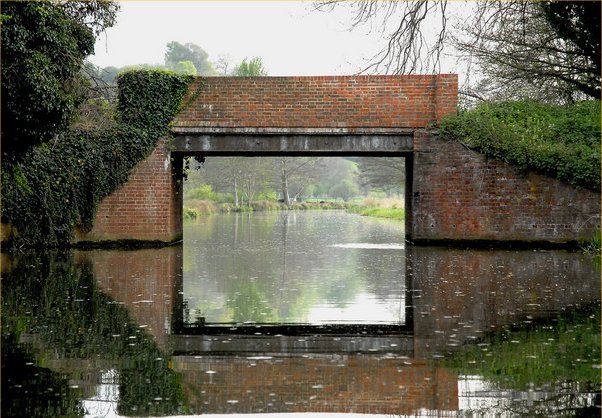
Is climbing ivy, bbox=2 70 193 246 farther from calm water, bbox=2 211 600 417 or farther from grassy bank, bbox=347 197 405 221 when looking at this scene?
grassy bank, bbox=347 197 405 221

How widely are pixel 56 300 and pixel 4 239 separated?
480 inches

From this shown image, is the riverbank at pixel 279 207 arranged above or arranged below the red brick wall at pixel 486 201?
below

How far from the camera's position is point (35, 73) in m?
15.6

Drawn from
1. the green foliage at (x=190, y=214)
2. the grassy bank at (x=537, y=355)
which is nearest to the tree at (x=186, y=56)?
the green foliage at (x=190, y=214)

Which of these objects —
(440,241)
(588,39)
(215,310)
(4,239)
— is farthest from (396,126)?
(215,310)

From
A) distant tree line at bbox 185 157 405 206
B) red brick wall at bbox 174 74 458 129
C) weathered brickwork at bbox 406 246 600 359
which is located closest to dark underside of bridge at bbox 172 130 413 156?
red brick wall at bbox 174 74 458 129

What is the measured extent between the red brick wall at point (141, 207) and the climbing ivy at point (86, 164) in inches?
8.9

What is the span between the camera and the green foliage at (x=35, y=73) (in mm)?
15406

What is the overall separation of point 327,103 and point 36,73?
31.8 ft

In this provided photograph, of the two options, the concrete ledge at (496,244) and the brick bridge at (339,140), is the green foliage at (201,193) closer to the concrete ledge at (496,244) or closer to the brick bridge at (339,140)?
the brick bridge at (339,140)

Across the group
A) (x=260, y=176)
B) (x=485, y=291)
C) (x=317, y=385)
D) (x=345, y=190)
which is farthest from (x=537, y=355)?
(x=345, y=190)

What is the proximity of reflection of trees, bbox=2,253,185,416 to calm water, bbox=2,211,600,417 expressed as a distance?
0.07 feet

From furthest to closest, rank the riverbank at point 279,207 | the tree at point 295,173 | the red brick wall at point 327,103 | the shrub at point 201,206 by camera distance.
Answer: the tree at point 295,173 < the shrub at point 201,206 < the riverbank at point 279,207 < the red brick wall at point 327,103

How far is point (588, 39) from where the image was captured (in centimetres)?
1634
